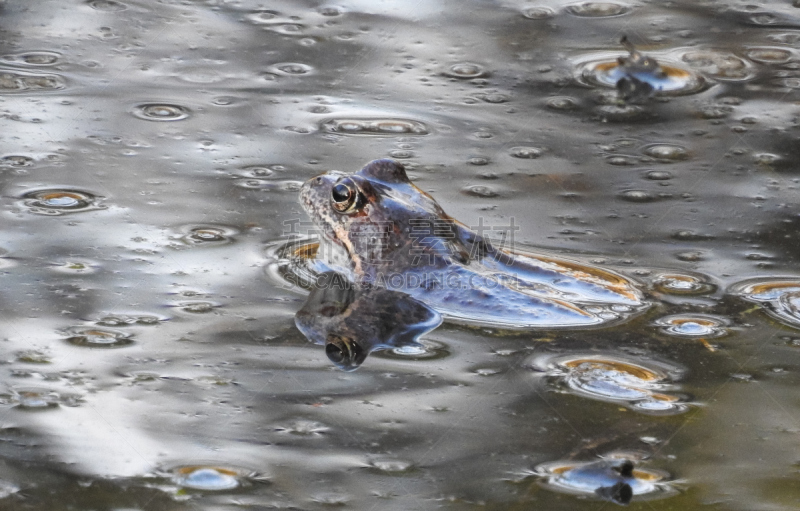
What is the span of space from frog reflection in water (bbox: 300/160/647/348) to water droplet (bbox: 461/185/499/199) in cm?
85

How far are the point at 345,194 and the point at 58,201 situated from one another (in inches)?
67.9

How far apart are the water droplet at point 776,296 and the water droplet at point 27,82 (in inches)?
198

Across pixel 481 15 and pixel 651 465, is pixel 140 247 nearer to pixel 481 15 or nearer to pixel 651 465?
pixel 651 465

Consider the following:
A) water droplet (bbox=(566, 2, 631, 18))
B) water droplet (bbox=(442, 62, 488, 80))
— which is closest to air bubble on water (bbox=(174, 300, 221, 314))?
water droplet (bbox=(442, 62, 488, 80))

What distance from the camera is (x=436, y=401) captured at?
153 inches

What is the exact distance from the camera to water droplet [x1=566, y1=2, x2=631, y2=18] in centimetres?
902

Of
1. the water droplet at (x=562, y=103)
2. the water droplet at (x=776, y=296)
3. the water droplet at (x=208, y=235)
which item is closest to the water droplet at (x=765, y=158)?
the water droplet at (x=562, y=103)

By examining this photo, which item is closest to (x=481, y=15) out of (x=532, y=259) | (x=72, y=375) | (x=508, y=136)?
(x=508, y=136)

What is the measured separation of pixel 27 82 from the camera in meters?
7.22

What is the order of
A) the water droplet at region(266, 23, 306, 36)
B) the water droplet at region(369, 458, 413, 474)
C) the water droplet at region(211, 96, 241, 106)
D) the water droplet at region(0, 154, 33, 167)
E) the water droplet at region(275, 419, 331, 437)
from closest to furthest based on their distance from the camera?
the water droplet at region(369, 458, 413, 474) → the water droplet at region(275, 419, 331, 437) → the water droplet at region(0, 154, 33, 167) → the water droplet at region(211, 96, 241, 106) → the water droplet at region(266, 23, 306, 36)

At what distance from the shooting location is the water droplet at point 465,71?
7.80 m

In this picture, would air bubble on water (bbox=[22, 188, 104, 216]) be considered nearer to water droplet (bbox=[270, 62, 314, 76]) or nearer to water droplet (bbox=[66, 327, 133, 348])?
water droplet (bbox=[66, 327, 133, 348])

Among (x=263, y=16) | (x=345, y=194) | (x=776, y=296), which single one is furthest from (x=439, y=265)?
(x=263, y=16)

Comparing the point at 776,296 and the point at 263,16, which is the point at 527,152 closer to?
the point at 776,296
